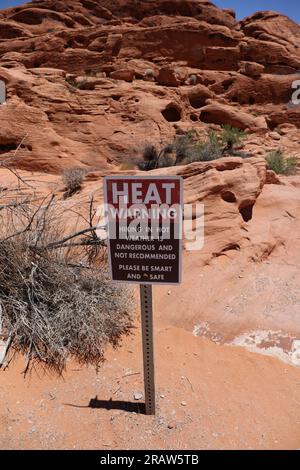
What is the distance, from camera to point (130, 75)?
48.2ft

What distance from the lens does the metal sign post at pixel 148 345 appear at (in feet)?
6.83

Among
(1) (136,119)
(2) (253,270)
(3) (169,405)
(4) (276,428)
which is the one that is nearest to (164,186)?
(3) (169,405)

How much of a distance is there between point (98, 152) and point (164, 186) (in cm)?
984

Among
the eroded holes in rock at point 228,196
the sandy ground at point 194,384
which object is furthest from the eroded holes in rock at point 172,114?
the sandy ground at point 194,384

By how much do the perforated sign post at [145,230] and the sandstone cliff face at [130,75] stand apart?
8580mm

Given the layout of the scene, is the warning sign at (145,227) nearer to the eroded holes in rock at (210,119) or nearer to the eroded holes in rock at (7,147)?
the eroded holes in rock at (7,147)

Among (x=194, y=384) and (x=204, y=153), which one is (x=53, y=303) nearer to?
(x=194, y=384)

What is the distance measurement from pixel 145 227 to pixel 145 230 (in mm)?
17

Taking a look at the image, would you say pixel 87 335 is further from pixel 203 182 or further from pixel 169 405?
pixel 203 182

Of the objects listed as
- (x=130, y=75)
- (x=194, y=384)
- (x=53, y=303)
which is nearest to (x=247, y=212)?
(x=194, y=384)

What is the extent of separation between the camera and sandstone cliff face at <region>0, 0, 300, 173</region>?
36.6ft

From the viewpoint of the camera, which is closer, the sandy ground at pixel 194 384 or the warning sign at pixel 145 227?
the warning sign at pixel 145 227

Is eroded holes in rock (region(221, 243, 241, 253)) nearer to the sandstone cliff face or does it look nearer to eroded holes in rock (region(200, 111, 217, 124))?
the sandstone cliff face

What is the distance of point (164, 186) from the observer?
185cm
